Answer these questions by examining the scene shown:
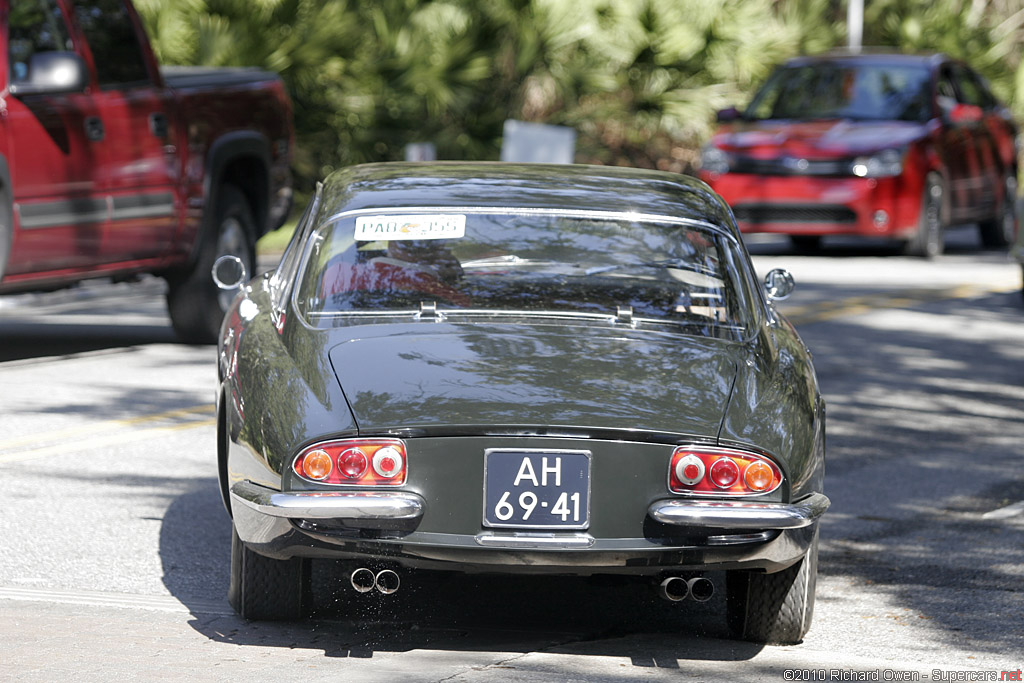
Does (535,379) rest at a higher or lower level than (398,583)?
higher

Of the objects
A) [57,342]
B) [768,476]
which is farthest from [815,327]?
[768,476]

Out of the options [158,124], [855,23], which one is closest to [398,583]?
[158,124]

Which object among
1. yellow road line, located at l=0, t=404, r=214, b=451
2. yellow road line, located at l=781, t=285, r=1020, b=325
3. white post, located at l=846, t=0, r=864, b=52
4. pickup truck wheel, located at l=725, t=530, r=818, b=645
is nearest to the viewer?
pickup truck wheel, located at l=725, t=530, r=818, b=645

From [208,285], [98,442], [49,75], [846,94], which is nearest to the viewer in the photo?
[98,442]

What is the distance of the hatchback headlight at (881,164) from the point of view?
1598 centimetres

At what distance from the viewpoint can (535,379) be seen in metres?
4.75

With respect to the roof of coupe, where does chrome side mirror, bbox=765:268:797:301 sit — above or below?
below

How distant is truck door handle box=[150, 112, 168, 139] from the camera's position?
1022 centimetres

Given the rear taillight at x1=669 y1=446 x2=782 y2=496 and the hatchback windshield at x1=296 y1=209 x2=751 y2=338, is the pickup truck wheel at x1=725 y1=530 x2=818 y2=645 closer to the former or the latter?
the rear taillight at x1=669 y1=446 x2=782 y2=496

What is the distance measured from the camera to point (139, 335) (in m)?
11.5

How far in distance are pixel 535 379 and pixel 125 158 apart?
19.0 ft

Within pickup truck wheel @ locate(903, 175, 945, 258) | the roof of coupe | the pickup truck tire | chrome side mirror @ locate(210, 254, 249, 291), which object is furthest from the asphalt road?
pickup truck wheel @ locate(903, 175, 945, 258)

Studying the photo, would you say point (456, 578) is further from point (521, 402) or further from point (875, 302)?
point (875, 302)

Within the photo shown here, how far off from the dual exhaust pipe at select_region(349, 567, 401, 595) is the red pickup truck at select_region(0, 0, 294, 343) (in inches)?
194
